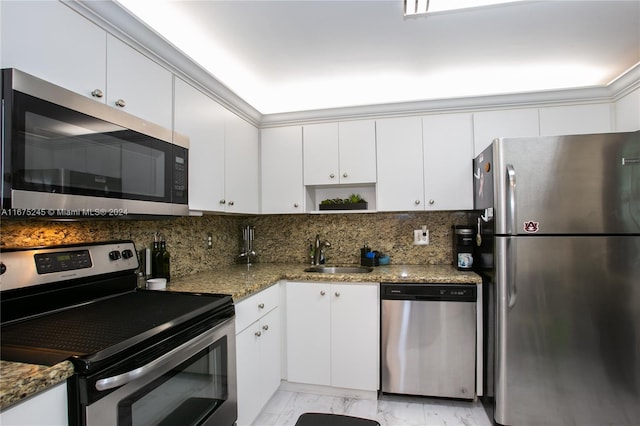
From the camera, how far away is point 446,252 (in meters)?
2.84

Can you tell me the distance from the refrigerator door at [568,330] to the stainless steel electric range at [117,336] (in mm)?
1623

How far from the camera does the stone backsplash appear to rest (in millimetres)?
2357

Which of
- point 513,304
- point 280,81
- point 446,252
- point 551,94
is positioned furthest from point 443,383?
point 280,81

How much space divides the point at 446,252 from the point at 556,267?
3.30ft

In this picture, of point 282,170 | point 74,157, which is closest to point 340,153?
point 282,170

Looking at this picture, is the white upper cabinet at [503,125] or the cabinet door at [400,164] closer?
the white upper cabinet at [503,125]

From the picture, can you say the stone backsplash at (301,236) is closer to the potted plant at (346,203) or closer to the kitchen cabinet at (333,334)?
the potted plant at (346,203)

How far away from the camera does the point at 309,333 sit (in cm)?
241

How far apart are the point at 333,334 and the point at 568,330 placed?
1.45 metres

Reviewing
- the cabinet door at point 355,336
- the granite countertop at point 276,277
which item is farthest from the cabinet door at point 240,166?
the cabinet door at point 355,336

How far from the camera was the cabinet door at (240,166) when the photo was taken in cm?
235

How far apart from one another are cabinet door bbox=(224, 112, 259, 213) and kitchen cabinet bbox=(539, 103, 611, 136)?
2274 millimetres

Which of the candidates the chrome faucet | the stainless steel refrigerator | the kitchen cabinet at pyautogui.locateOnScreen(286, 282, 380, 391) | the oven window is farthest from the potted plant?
the oven window

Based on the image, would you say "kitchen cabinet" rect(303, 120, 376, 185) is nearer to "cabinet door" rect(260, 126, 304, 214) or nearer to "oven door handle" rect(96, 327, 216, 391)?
"cabinet door" rect(260, 126, 304, 214)
